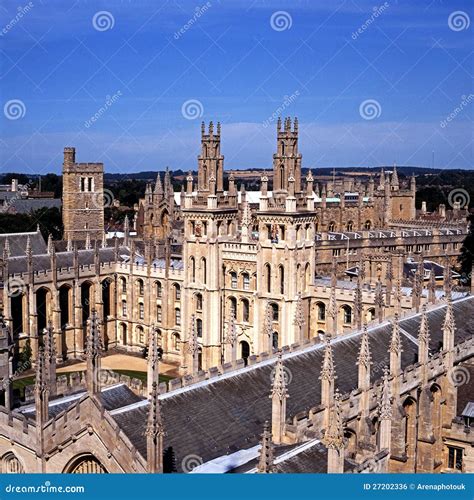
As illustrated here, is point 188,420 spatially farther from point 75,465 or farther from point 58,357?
point 58,357

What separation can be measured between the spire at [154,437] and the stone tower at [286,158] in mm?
28715

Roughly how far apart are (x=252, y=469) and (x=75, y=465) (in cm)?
464

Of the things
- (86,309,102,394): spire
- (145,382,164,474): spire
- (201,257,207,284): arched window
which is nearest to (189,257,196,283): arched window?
(201,257,207,284): arched window

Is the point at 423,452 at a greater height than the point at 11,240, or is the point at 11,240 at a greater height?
the point at 11,240

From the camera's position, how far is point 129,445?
53.2 ft

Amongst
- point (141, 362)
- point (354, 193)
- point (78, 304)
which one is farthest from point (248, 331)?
point (354, 193)

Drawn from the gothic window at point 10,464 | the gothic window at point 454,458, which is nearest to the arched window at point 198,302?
the gothic window at point 454,458

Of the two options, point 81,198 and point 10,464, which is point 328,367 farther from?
point 81,198

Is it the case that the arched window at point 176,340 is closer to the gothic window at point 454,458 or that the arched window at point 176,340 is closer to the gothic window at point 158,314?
the gothic window at point 158,314

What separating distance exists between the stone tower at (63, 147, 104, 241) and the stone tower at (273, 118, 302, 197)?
30822mm

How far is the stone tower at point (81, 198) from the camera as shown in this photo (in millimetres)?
69938

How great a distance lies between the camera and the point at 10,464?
830 inches

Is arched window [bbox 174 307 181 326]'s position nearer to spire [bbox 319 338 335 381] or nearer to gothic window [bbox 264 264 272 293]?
gothic window [bbox 264 264 272 293]

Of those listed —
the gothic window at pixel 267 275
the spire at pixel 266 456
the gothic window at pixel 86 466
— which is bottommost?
the gothic window at pixel 86 466
